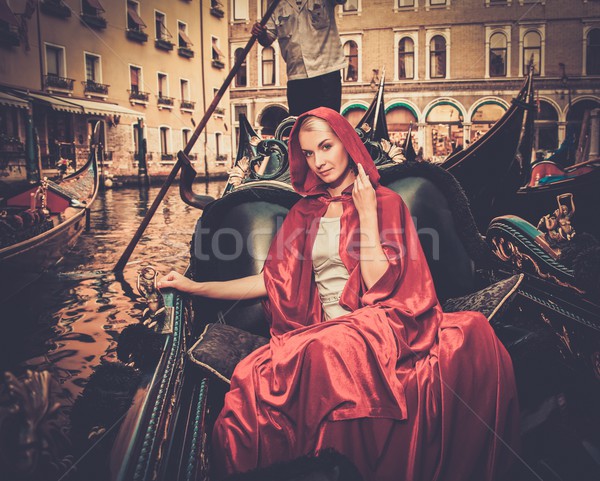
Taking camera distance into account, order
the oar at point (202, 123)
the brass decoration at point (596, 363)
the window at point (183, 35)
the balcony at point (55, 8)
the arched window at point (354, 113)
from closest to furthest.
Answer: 1. the brass decoration at point (596, 363)
2. the oar at point (202, 123)
3. the balcony at point (55, 8)
4. the window at point (183, 35)
5. the arched window at point (354, 113)

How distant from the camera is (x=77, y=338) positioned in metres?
2.75

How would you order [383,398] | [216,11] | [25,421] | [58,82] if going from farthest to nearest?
[216,11], [58,82], [383,398], [25,421]

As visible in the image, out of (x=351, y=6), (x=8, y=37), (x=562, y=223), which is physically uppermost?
(x=351, y=6)

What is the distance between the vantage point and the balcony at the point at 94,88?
11.2 metres

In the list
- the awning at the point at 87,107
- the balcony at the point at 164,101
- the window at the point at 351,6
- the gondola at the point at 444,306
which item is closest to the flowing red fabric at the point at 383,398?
the gondola at the point at 444,306

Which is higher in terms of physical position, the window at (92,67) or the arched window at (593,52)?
the arched window at (593,52)

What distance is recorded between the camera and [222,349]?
1183 mm

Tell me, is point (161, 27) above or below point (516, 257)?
above

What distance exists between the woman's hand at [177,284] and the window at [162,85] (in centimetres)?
1318

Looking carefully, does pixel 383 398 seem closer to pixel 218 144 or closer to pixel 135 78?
pixel 135 78

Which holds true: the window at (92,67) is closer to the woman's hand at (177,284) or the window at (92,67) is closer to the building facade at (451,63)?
the building facade at (451,63)

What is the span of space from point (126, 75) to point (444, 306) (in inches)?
506

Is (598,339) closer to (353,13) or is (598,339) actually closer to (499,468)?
(499,468)

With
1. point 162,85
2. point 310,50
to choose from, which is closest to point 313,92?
point 310,50
